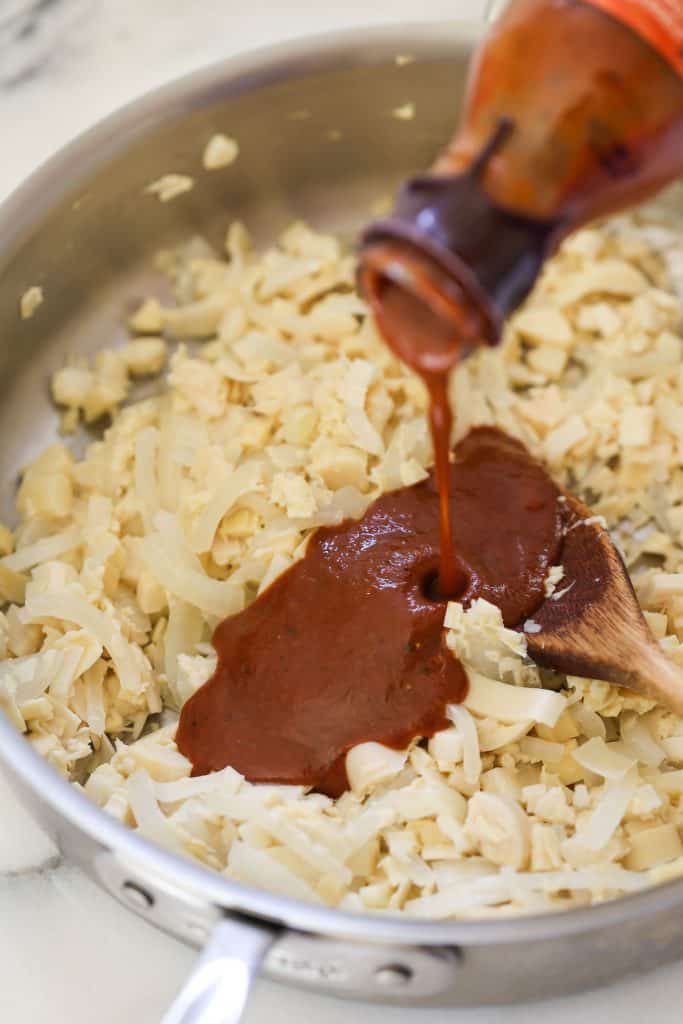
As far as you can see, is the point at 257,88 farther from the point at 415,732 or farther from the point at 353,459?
the point at 415,732

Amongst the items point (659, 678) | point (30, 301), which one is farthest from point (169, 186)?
point (659, 678)

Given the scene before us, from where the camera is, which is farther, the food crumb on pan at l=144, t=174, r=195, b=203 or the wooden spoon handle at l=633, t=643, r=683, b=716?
the food crumb on pan at l=144, t=174, r=195, b=203

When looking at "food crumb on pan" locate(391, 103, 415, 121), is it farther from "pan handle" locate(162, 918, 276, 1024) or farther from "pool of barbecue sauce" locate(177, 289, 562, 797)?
"pan handle" locate(162, 918, 276, 1024)

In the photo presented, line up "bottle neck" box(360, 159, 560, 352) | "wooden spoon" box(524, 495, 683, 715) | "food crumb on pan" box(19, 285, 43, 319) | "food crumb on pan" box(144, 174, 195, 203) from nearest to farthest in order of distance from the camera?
"bottle neck" box(360, 159, 560, 352) < "wooden spoon" box(524, 495, 683, 715) < "food crumb on pan" box(19, 285, 43, 319) < "food crumb on pan" box(144, 174, 195, 203)

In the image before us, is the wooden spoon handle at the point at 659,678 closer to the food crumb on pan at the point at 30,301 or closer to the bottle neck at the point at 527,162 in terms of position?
the bottle neck at the point at 527,162

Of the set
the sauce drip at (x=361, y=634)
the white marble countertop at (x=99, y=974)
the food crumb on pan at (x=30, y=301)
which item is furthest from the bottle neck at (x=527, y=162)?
the food crumb on pan at (x=30, y=301)

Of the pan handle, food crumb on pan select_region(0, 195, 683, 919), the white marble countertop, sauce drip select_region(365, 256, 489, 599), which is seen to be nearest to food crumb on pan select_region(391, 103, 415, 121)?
food crumb on pan select_region(0, 195, 683, 919)

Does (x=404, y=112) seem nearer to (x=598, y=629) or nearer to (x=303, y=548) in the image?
(x=303, y=548)
